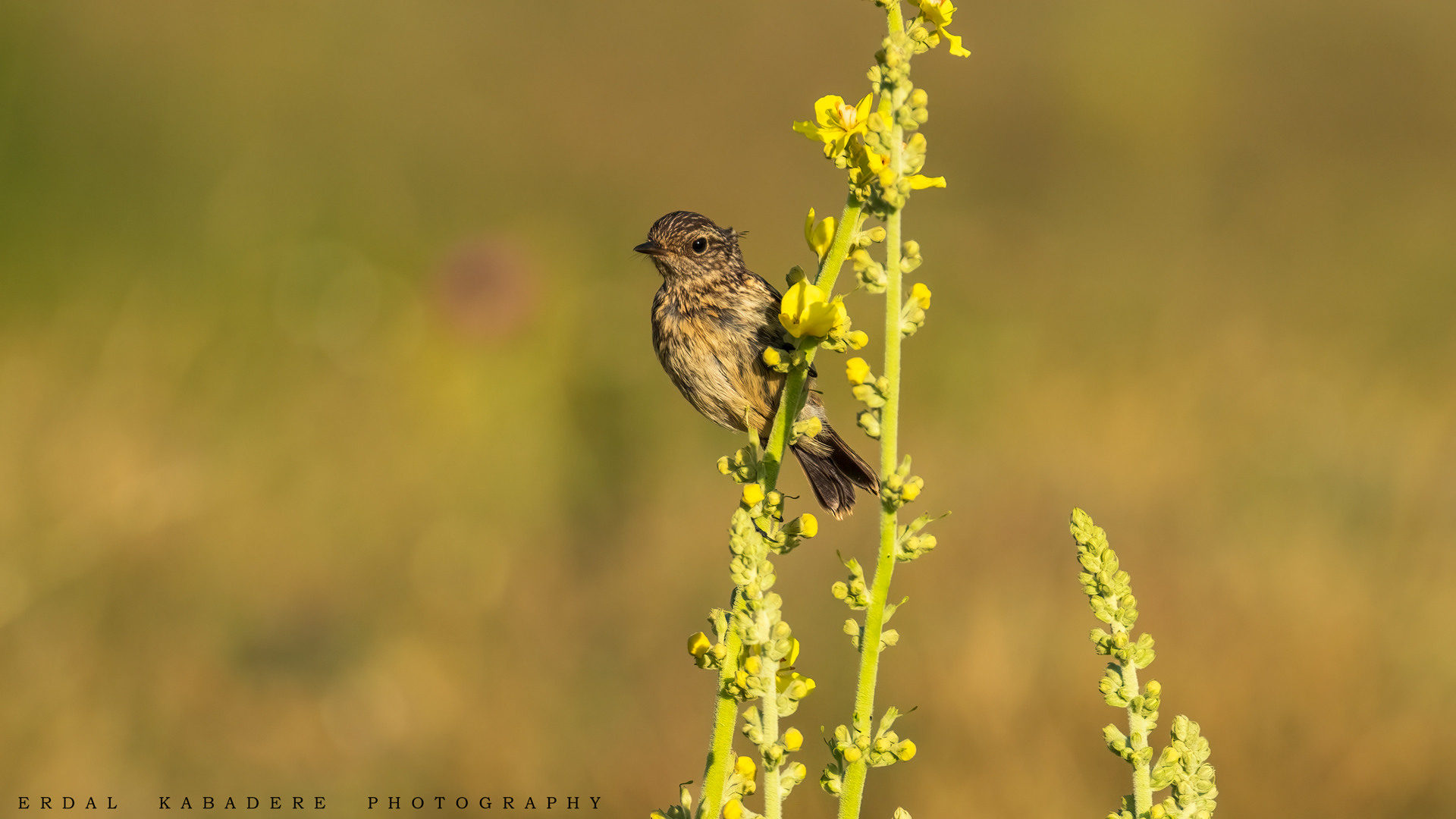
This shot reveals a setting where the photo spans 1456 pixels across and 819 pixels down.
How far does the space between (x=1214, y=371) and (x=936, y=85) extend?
19.0 feet

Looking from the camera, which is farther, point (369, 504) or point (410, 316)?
point (410, 316)

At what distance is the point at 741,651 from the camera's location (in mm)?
1594

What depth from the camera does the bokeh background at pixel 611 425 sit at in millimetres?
4801

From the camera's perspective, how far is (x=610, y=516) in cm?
621

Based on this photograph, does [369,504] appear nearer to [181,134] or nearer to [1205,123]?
[181,134]

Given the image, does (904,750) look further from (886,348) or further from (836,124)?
(836,124)

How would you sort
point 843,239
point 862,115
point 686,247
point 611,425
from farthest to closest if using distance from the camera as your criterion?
point 611,425, point 686,247, point 862,115, point 843,239

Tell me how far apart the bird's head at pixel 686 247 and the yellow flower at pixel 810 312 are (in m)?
2.37

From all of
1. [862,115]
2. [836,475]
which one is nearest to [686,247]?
[836,475]

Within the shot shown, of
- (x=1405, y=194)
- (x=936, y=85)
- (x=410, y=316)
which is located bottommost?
(x=410, y=316)

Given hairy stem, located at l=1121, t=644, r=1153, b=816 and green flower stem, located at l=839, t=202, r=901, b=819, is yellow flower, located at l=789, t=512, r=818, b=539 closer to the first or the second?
green flower stem, located at l=839, t=202, r=901, b=819

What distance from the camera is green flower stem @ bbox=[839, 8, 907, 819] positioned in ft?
4.74

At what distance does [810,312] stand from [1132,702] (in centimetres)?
72

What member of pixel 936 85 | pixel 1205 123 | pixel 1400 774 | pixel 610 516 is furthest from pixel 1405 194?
pixel 610 516
